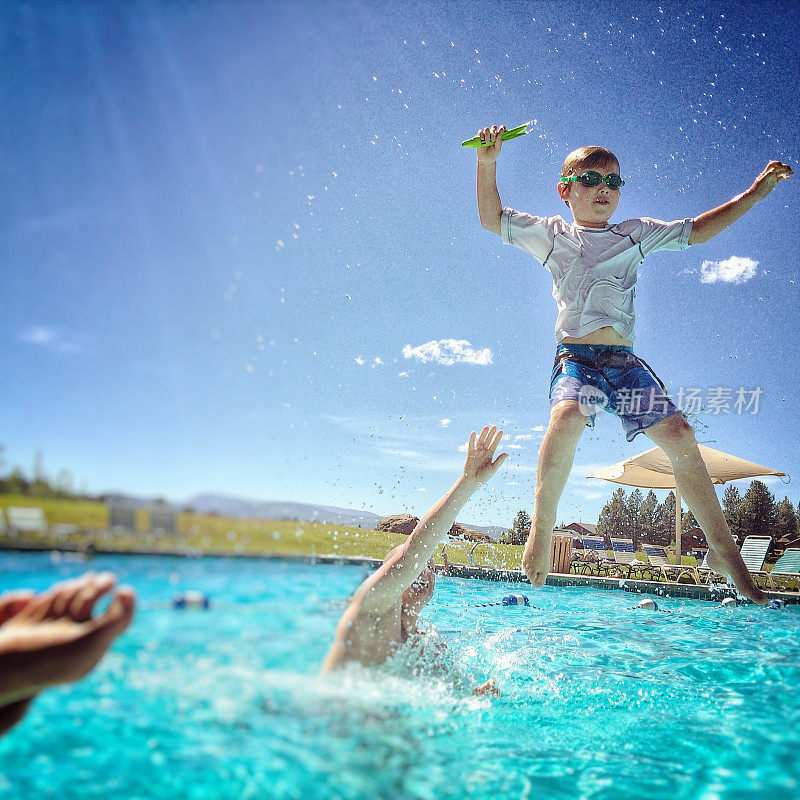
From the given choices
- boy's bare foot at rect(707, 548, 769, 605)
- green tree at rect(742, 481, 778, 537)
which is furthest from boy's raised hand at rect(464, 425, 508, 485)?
green tree at rect(742, 481, 778, 537)

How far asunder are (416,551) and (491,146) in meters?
2.16

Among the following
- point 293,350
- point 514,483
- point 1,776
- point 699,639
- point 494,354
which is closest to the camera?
point 1,776

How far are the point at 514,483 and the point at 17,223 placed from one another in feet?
14.5

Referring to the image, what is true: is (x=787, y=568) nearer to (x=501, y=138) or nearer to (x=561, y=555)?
(x=561, y=555)

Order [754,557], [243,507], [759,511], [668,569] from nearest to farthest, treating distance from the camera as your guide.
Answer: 1. [243,507]
2. [754,557]
3. [668,569]
4. [759,511]

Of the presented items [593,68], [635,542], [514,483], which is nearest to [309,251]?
[514,483]

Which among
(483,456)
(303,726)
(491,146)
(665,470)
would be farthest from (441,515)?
(665,470)

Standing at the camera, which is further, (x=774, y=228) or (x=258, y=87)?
(x=774, y=228)

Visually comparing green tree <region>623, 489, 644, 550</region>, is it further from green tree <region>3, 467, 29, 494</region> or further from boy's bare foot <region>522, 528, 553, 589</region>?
green tree <region>3, 467, 29, 494</region>

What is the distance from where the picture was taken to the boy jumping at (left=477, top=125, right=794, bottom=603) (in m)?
2.62

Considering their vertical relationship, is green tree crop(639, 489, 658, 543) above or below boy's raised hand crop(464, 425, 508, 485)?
below

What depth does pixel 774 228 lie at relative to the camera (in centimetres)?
727

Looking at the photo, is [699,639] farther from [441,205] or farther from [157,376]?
[441,205]

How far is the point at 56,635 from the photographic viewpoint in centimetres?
112
